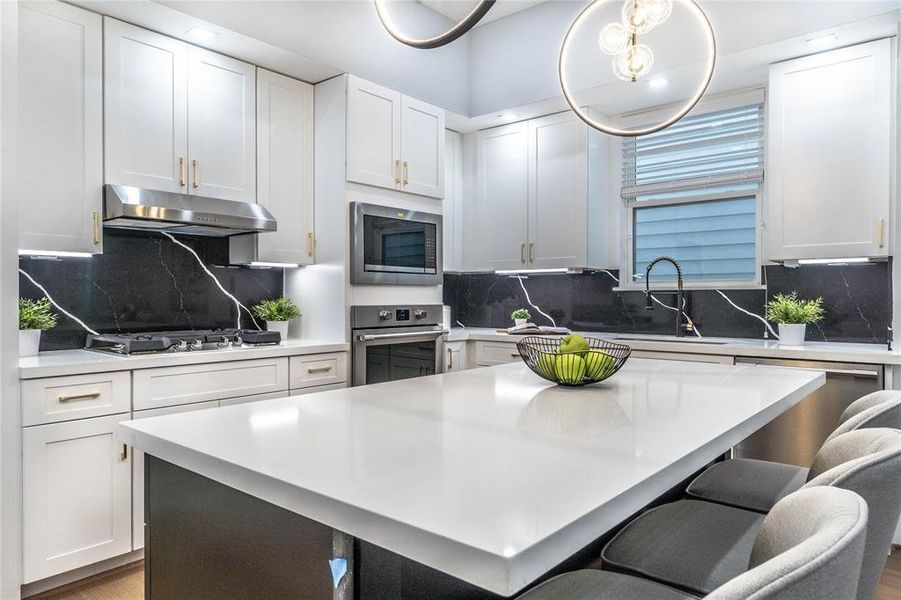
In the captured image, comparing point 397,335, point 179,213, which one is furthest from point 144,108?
point 397,335

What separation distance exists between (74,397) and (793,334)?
11.2 ft

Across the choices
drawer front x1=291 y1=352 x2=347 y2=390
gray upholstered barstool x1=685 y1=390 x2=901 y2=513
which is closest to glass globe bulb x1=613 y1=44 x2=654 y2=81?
gray upholstered barstool x1=685 y1=390 x2=901 y2=513

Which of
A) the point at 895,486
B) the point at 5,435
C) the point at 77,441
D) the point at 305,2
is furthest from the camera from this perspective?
the point at 305,2

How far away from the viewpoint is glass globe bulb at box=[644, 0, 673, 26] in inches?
69.3

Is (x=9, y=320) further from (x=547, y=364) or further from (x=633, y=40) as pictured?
(x=633, y=40)

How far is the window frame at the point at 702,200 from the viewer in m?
3.63

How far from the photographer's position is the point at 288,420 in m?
1.23

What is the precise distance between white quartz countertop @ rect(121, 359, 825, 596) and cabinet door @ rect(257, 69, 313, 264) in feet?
6.44

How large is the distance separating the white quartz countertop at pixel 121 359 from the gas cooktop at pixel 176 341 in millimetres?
Result: 44

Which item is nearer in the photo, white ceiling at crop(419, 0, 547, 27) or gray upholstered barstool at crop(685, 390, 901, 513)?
gray upholstered barstool at crop(685, 390, 901, 513)

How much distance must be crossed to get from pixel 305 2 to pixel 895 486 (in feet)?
10.9

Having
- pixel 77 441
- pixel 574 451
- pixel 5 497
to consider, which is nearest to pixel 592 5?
pixel 574 451

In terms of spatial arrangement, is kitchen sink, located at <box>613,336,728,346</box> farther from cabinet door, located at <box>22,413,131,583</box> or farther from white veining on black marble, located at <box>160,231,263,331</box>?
cabinet door, located at <box>22,413,131,583</box>

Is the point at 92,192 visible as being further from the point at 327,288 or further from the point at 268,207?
the point at 327,288
